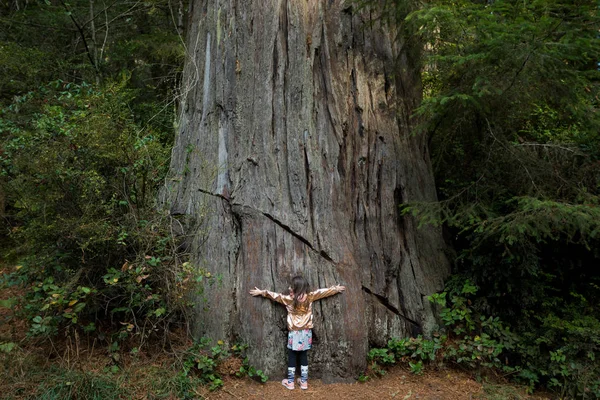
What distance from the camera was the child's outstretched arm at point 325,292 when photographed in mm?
5898

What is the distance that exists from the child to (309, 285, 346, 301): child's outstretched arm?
0.06 meters

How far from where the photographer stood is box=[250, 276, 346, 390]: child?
5660mm

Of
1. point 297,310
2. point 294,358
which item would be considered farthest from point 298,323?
point 294,358

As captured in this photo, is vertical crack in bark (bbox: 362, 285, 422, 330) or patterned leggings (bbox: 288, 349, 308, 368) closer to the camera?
patterned leggings (bbox: 288, 349, 308, 368)

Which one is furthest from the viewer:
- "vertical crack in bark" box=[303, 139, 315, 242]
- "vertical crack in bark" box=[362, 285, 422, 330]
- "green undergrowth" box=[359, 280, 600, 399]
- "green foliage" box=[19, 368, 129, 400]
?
"vertical crack in bark" box=[362, 285, 422, 330]

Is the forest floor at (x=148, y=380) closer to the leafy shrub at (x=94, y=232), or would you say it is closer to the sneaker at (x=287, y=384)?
the sneaker at (x=287, y=384)

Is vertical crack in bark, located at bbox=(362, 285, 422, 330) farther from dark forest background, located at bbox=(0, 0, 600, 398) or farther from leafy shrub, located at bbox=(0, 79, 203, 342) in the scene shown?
leafy shrub, located at bbox=(0, 79, 203, 342)

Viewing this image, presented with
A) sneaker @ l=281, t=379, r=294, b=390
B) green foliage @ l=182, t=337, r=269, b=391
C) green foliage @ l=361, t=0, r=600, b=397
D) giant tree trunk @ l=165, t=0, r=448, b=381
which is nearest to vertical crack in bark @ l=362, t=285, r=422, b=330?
giant tree trunk @ l=165, t=0, r=448, b=381

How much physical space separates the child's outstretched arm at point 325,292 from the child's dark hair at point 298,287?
0.17 meters

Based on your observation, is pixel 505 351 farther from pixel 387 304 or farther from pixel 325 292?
pixel 325 292

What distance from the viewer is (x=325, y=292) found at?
234 inches

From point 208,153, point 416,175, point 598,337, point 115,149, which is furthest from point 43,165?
point 598,337

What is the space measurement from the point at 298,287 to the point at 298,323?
44 cm

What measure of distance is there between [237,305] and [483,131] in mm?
4348
